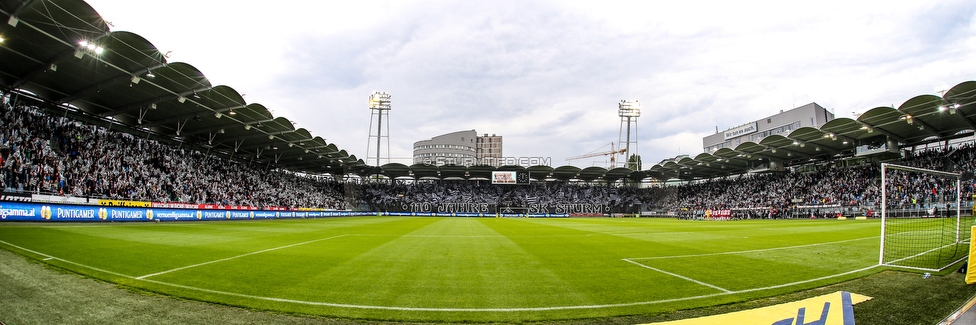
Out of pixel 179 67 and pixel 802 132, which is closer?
pixel 179 67

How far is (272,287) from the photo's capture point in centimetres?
593

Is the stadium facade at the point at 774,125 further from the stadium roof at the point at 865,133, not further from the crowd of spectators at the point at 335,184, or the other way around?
the crowd of spectators at the point at 335,184

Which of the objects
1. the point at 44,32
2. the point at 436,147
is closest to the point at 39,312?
the point at 44,32

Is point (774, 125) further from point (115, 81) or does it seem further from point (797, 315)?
point (115, 81)

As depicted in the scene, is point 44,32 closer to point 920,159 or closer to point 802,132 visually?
point 802,132

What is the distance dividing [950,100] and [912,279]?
3102cm

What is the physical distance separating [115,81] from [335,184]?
1666 inches

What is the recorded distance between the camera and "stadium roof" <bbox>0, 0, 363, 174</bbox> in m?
15.7

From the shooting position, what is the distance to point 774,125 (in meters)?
64.3

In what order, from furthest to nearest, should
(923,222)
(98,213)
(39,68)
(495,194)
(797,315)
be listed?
(495,194), (923,222), (39,68), (98,213), (797,315)

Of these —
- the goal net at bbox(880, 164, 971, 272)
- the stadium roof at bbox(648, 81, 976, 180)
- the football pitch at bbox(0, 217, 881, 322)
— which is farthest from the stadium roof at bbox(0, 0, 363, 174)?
the stadium roof at bbox(648, 81, 976, 180)

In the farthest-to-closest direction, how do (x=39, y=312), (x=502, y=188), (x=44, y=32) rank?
(x=502, y=188), (x=44, y=32), (x=39, y=312)

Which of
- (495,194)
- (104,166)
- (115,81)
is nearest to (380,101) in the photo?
(495,194)

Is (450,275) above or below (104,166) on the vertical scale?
below
